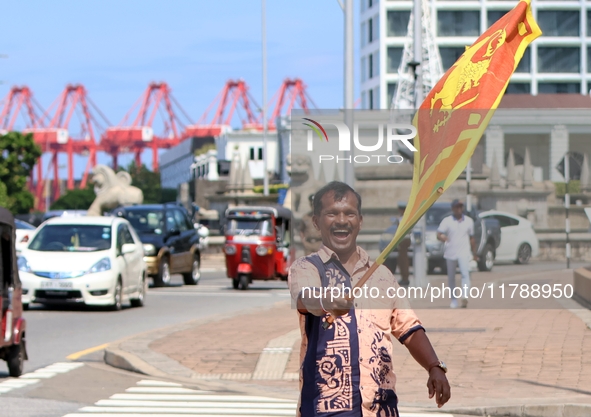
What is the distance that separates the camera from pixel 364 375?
4.21 m

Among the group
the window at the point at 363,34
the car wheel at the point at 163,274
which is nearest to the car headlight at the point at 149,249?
the car wheel at the point at 163,274

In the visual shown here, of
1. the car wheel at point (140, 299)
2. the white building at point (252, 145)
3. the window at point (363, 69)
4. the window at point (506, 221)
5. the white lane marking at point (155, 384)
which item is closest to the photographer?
the window at point (506, 221)

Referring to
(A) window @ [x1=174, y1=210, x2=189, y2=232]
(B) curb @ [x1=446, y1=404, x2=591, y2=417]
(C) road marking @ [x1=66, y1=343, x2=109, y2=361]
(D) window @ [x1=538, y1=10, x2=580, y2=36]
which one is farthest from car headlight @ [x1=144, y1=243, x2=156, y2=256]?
(D) window @ [x1=538, y1=10, x2=580, y2=36]

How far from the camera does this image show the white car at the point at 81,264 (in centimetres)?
1919

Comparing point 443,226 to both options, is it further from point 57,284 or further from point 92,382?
point 57,284

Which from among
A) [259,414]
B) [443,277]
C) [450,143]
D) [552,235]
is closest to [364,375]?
[450,143]

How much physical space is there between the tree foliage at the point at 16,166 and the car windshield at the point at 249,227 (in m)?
66.7

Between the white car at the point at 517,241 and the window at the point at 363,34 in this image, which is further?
the window at the point at 363,34

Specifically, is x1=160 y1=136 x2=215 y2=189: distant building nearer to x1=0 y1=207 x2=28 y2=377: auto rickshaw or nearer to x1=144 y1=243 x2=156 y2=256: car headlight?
x1=144 y1=243 x2=156 y2=256: car headlight

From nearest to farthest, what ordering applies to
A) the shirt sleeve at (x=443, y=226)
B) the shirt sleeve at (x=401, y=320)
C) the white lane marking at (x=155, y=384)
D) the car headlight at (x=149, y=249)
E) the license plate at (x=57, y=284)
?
the shirt sleeve at (x=401, y=320) → the white lane marking at (x=155, y=384) → the shirt sleeve at (x=443, y=226) → the license plate at (x=57, y=284) → the car headlight at (x=149, y=249)

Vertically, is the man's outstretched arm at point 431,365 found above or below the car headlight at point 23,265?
above

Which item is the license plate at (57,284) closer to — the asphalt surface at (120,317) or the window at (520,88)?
the asphalt surface at (120,317)

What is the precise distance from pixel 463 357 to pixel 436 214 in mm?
6022

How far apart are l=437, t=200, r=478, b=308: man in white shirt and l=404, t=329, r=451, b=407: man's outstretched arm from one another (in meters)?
10.3
